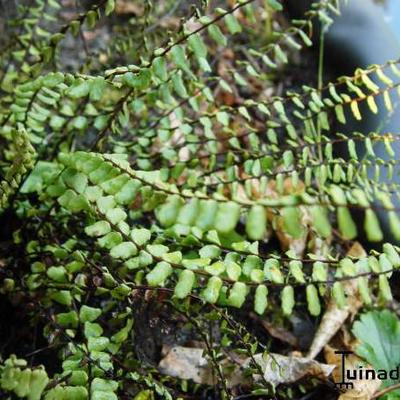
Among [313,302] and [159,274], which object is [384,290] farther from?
[159,274]

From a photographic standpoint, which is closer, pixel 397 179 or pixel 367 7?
pixel 397 179

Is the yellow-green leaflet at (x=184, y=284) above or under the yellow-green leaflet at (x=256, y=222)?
under

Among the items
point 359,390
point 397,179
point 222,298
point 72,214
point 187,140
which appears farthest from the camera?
point 397,179

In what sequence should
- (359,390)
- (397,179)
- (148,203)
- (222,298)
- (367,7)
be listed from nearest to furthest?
(148,203)
(222,298)
(359,390)
(397,179)
(367,7)

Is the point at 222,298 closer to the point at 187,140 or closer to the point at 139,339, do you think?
the point at 139,339

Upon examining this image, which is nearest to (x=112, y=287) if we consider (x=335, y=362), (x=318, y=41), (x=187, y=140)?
(x=187, y=140)

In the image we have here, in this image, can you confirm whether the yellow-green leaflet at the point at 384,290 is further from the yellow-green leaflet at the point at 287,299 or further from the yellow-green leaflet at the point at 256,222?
the yellow-green leaflet at the point at 256,222

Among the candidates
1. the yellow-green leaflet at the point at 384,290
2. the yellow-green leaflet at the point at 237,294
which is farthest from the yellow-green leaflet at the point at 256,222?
the yellow-green leaflet at the point at 384,290

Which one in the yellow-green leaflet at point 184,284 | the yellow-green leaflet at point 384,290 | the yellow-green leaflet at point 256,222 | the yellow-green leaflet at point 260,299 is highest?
the yellow-green leaflet at point 256,222

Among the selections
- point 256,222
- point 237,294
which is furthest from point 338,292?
point 256,222

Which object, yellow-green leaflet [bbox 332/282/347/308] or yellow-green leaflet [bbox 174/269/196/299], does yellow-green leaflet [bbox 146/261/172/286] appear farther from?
yellow-green leaflet [bbox 332/282/347/308]

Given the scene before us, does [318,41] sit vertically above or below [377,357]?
above
